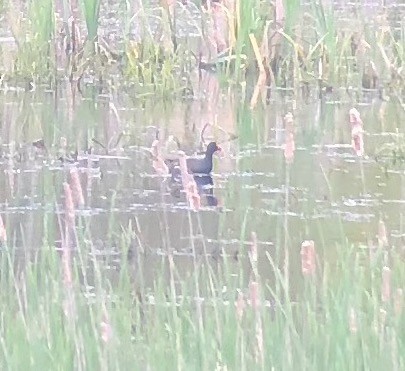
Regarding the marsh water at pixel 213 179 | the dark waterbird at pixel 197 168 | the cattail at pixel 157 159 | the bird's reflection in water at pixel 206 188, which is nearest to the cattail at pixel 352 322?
the marsh water at pixel 213 179

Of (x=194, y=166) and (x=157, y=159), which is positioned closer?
(x=157, y=159)

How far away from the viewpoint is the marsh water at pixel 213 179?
3.40 m

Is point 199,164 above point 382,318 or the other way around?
above

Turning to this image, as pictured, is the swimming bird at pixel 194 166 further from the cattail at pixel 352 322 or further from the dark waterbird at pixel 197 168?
the cattail at pixel 352 322

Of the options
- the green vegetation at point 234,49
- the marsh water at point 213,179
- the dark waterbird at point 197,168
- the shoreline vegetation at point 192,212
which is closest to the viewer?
the shoreline vegetation at point 192,212

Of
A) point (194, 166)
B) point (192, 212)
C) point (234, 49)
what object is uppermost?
point (234, 49)

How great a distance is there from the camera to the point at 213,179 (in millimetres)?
4117

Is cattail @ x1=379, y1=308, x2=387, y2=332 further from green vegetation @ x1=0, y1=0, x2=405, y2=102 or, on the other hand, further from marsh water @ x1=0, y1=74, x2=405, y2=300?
green vegetation @ x1=0, y1=0, x2=405, y2=102

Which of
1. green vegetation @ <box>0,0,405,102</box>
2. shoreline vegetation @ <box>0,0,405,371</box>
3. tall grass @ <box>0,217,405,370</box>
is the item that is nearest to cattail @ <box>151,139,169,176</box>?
shoreline vegetation @ <box>0,0,405,371</box>

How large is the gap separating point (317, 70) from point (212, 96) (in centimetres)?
44

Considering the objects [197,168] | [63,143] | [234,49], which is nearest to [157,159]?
[197,168]

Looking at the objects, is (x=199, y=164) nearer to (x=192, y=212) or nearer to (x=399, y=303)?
(x=192, y=212)

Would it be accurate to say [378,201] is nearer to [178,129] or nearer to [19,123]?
[178,129]

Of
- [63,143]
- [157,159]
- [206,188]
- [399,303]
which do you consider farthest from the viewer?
[63,143]
